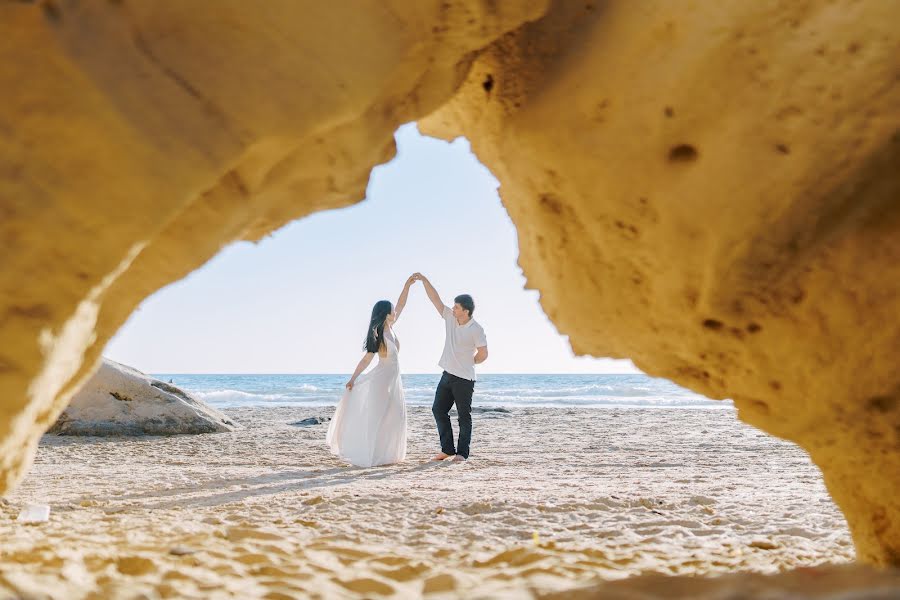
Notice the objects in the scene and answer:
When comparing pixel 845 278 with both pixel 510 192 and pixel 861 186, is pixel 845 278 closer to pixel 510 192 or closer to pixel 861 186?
pixel 861 186

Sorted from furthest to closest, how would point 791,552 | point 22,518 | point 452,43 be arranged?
point 22,518, point 791,552, point 452,43

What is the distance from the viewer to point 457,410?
6305mm

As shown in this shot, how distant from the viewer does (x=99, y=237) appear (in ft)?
5.56

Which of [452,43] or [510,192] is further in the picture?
[510,192]

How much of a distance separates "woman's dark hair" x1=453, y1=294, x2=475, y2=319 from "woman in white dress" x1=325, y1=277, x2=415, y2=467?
49cm

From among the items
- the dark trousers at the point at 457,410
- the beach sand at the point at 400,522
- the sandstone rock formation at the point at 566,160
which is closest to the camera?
the sandstone rock formation at the point at 566,160

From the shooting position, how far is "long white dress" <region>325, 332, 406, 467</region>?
6.01m

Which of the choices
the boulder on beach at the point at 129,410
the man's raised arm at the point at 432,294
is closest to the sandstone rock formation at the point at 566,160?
the man's raised arm at the point at 432,294

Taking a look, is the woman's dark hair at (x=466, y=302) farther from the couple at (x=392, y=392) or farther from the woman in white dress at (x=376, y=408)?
the woman in white dress at (x=376, y=408)

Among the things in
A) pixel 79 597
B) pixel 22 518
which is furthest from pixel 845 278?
pixel 22 518

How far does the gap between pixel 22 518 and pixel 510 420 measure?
28.7 feet

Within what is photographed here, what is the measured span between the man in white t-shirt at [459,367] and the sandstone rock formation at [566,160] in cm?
374

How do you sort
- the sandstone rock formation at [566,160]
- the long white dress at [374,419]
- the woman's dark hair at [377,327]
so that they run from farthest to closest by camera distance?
the woman's dark hair at [377,327], the long white dress at [374,419], the sandstone rock formation at [566,160]

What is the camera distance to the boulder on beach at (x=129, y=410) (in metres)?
7.65
